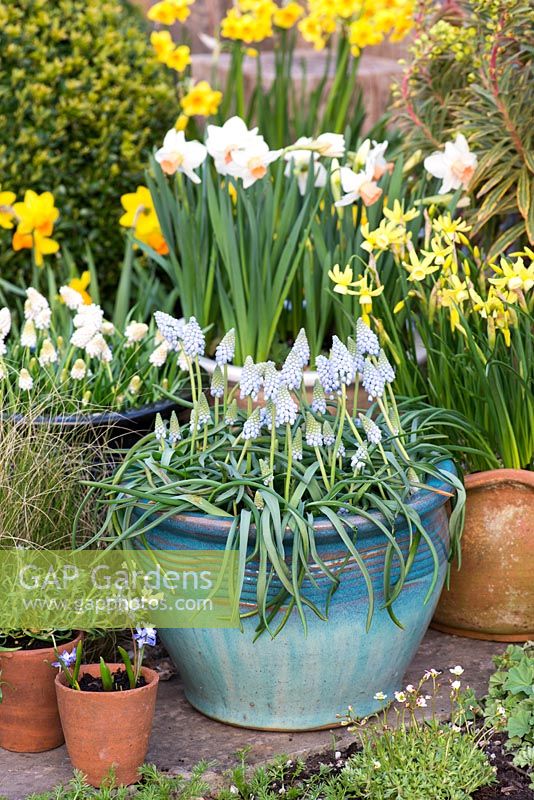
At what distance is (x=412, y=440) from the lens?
7.85 ft

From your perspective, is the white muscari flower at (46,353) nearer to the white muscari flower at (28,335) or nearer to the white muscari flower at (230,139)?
the white muscari flower at (28,335)

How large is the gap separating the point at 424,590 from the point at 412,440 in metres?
0.33

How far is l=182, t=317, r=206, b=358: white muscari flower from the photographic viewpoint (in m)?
2.23

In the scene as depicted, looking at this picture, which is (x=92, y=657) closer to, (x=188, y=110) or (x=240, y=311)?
(x=240, y=311)

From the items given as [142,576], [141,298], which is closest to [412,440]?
[142,576]

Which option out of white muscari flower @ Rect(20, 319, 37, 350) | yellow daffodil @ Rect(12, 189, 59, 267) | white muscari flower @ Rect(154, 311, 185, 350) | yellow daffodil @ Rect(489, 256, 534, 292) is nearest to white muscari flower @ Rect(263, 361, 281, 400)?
white muscari flower @ Rect(154, 311, 185, 350)

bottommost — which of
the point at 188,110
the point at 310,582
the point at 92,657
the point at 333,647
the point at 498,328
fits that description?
the point at 92,657

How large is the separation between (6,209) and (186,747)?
181 cm

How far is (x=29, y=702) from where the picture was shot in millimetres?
2201

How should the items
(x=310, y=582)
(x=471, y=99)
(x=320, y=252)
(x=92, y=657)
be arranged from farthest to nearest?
(x=471, y=99)
(x=320, y=252)
(x=92, y=657)
(x=310, y=582)

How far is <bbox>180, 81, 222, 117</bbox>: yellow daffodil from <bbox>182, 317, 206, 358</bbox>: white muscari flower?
155 centimetres

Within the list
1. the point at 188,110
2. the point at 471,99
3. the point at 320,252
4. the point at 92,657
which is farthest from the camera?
the point at 188,110

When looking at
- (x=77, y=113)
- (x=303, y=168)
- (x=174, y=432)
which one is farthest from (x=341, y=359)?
(x=77, y=113)

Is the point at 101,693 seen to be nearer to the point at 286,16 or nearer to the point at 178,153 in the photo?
the point at 178,153
